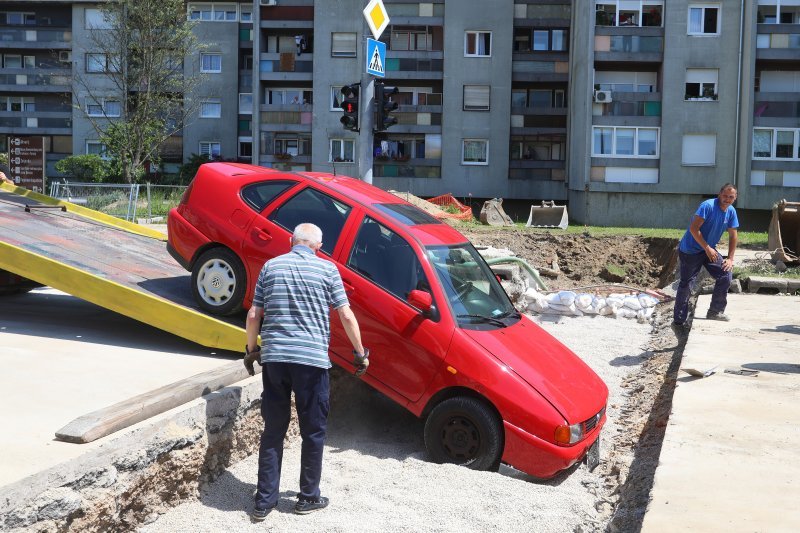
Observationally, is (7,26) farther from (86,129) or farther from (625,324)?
(625,324)

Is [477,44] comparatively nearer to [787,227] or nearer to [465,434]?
[787,227]

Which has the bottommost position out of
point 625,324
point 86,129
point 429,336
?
point 625,324

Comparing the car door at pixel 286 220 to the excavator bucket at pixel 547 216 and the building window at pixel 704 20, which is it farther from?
the building window at pixel 704 20

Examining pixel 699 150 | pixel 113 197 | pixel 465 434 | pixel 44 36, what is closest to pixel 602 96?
pixel 699 150

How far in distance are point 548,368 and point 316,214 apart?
251 centimetres

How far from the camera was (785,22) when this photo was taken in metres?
37.0

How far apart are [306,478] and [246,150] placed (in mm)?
48467

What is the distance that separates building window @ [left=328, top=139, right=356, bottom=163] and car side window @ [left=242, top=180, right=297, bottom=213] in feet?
126

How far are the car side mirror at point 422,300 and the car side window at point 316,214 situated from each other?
104 centimetres

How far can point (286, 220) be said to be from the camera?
8055 mm

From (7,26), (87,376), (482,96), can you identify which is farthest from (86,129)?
(87,376)

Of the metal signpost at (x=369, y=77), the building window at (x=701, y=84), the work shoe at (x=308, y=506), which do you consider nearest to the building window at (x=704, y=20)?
the building window at (x=701, y=84)

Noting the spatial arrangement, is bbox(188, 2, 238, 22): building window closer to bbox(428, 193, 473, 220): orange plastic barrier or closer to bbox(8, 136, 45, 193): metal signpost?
bbox(428, 193, 473, 220): orange plastic barrier

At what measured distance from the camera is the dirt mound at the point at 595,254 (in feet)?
82.2
